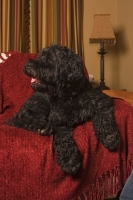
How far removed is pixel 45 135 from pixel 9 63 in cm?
78

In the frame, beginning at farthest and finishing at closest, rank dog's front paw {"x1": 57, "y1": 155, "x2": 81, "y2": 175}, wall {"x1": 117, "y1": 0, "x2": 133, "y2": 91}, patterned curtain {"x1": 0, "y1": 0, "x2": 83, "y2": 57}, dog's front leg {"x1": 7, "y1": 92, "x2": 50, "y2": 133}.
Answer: wall {"x1": 117, "y1": 0, "x2": 133, "y2": 91} < patterned curtain {"x1": 0, "y1": 0, "x2": 83, "y2": 57} < dog's front leg {"x1": 7, "y1": 92, "x2": 50, "y2": 133} < dog's front paw {"x1": 57, "y1": 155, "x2": 81, "y2": 175}

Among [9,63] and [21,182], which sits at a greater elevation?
[9,63]

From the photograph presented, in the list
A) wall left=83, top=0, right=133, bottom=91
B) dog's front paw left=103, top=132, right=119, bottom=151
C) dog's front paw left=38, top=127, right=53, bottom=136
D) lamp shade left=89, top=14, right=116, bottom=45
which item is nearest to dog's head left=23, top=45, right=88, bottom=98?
dog's front paw left=38, top=127, right=53, bottom=136

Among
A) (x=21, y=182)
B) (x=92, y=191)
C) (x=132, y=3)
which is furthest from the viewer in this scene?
(x=132, y=3)

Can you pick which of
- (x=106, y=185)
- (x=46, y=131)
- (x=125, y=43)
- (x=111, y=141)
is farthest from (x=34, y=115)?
(x=125, y=43)

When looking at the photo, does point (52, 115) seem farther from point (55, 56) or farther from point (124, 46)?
point (124, 46)

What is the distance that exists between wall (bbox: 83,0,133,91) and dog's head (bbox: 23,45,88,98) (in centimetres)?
198

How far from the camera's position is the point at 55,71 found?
1253 millimetres

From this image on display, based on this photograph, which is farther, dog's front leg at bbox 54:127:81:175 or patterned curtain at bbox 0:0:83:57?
patterned curtain at bbox 0:0:83:57

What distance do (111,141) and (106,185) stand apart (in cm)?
26

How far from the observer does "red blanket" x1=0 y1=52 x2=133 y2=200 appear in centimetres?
122

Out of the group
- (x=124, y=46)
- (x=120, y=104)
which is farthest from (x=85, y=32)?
(x=120, y=104)

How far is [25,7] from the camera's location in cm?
281

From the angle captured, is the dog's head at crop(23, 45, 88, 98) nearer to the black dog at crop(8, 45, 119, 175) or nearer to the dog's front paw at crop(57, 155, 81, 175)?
the black dog at crop(8, 45, 119, 175)
